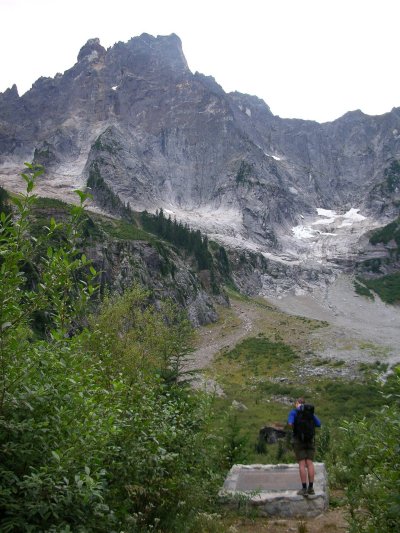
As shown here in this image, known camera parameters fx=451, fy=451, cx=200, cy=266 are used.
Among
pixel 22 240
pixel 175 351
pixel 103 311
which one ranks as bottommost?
pixel 175 351

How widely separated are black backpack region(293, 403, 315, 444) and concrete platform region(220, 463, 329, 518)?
1.58 m

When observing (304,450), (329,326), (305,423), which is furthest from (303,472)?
(329,326)

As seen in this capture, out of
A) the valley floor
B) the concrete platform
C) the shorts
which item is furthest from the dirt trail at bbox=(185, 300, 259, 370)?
the shorts

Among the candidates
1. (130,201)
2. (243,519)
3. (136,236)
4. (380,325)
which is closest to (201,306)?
(136,236)

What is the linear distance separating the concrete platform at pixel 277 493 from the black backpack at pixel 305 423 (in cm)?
158

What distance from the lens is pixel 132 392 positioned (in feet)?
30.8

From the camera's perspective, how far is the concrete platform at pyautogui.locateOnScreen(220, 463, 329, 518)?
40.4ft

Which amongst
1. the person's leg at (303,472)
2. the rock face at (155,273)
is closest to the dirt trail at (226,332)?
the rock face at (155,273)

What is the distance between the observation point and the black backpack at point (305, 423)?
12648 mm

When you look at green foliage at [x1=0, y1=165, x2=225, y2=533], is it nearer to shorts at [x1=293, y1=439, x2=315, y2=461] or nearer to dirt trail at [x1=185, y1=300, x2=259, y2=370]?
shorts at [x1=293, y1=439, x2=315, y2=461]

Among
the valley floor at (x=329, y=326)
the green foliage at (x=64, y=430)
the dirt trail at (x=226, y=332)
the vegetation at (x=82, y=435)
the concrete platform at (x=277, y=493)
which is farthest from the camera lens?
the dirt trail at (x=226, y=332)

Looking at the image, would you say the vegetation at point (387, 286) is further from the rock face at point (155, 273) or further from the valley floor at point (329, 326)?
the rock face at point (155, 273)

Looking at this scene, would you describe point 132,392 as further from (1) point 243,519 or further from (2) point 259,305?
(2) point 259,305

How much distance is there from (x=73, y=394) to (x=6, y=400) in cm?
94
